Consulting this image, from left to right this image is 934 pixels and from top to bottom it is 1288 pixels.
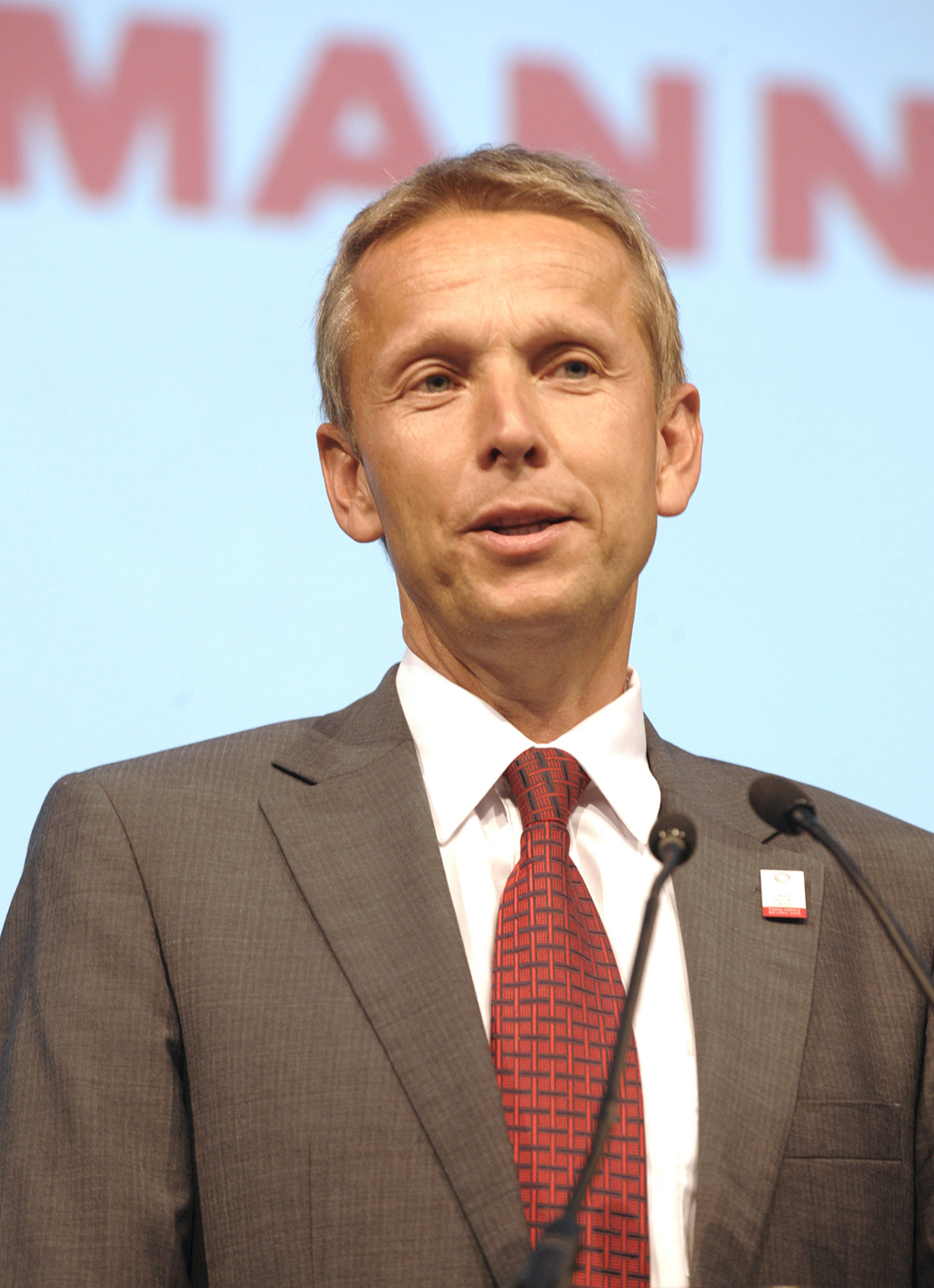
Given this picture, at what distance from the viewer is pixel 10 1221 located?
1.56 m

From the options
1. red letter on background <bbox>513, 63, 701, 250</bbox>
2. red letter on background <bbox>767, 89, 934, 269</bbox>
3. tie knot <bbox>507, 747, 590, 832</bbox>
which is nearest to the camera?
tie knot <bbox>507, 747, 590, 832</bbox>

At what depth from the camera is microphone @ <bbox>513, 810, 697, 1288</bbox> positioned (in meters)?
1.03

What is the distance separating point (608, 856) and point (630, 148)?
1504mm

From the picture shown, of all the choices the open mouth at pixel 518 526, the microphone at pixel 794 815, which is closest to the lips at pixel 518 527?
the open mouth at pixel 518 526

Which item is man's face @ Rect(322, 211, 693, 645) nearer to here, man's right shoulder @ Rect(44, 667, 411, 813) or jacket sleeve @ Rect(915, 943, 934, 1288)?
man's right shoulder @ Rect(44, 667, 411, 813)

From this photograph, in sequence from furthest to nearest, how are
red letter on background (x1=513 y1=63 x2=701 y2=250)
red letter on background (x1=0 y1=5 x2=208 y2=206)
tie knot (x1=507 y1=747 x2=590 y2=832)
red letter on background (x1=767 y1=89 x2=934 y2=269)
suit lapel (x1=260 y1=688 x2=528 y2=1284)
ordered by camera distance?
red letter on background (x1=767 y1=89 x2=934 y2=269), red letter on background (x1=513 y1=63 x2=701 y2=250), red letter on background (x1=0 y1=5 x2=208 y2=206), tie knot (x1=507 y1=747 x2=590 y2=832), suit lapel (x1=260 y1=688 x2=528 y2=1284)

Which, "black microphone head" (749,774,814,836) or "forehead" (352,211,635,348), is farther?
"forehead" (352,211,635,348)

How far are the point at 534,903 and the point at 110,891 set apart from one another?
479 mm

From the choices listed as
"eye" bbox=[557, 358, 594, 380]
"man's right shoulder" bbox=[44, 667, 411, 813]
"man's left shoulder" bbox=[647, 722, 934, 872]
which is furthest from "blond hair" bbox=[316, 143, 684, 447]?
"man's left shoulder" bbox=[647, 722, 934, 872]

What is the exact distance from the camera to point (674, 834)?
142cm

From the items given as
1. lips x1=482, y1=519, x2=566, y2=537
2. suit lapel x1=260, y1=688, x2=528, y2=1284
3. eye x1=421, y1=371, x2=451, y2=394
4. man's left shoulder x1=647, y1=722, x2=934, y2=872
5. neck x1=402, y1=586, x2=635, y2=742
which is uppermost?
eye x1=421, y1=371, x2=451, y2=394

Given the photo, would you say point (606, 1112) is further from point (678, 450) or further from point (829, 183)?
point (829, 183)

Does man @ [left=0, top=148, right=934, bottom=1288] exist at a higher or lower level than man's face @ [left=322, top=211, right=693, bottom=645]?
lower

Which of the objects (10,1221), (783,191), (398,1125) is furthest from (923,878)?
(783,191)
